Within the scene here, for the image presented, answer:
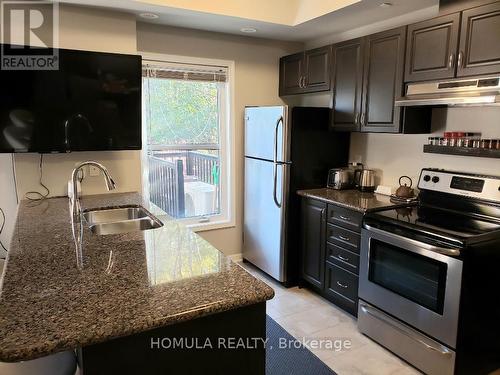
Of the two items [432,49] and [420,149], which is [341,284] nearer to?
[420,149]

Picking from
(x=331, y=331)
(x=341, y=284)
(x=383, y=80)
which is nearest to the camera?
(x=331, y=331)

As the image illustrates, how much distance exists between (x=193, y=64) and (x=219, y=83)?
34 centimetres

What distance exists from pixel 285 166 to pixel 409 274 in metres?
1.45

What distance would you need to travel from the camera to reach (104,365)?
1.14 m

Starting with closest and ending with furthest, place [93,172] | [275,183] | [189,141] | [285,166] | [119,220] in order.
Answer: [119,220], [93,172], [285,166], [275,183], [189,141]

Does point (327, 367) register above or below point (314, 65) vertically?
below

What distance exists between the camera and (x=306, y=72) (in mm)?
3729

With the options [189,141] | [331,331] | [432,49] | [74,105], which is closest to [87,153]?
[74,105]

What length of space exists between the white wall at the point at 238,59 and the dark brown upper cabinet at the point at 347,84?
3.09ft

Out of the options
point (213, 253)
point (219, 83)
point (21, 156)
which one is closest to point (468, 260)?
point (213, 253)

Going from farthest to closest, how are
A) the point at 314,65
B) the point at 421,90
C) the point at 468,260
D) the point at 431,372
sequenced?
the point at 314,65 → the point at 421,90 → the point at 431,372 → the point at 468,260

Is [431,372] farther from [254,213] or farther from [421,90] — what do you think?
[254,213]

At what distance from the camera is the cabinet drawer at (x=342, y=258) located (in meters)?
Result: 2.87

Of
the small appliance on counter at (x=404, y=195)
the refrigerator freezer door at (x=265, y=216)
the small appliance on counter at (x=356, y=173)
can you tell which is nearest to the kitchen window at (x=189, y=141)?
the refrigerator freezer door at (x=265, y=216)
